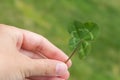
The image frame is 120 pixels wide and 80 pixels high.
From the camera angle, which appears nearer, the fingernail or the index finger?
the fingernail

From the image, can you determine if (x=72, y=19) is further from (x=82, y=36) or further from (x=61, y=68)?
(x=82, y=36)

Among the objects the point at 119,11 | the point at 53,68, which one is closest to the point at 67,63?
the point at 53,68

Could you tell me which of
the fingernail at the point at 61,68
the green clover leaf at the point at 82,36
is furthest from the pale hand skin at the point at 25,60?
the green clover leaf at the point at 82,36

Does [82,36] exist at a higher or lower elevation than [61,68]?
higher

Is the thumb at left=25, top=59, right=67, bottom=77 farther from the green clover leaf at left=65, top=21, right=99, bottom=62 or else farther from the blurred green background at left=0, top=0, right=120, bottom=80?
the blurred green background at left=0, top=0, right=120, bottom=80

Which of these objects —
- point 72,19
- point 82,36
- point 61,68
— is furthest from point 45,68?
point 72,19

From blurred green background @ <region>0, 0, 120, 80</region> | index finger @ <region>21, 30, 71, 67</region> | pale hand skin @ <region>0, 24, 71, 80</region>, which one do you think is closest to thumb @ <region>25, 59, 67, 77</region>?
pale hand skin @ <region>0, 24, 71, 80</region>
